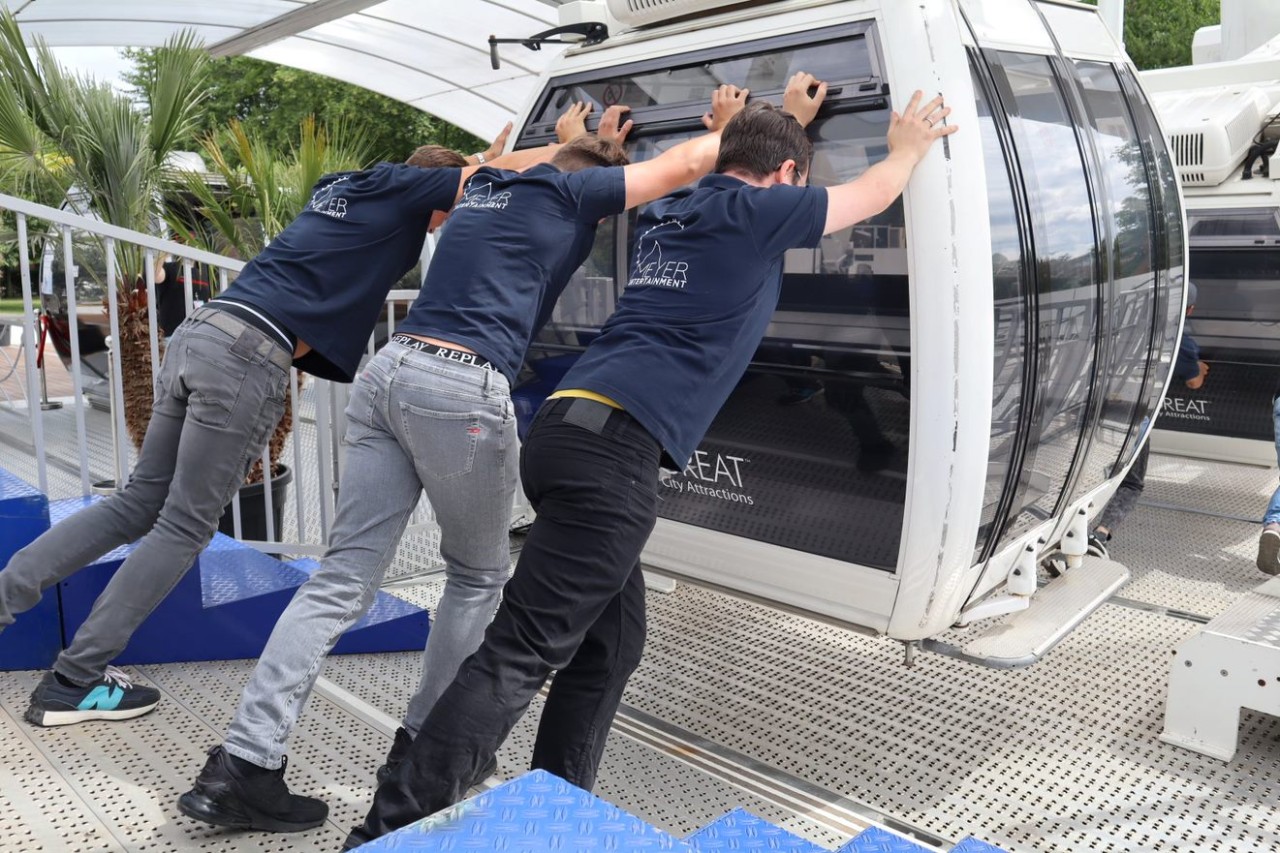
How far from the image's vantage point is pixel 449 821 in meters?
1.93

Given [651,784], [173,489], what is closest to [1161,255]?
[651,784]

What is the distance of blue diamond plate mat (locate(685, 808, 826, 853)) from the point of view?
2.15m

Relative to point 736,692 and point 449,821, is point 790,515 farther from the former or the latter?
point 449,821

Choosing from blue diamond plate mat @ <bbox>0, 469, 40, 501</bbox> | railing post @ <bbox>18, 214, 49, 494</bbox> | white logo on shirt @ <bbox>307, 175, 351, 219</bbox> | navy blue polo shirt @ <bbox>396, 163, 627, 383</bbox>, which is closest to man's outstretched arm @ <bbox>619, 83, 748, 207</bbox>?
navy blue polo shirt @ <bbox>396, 163, 627, 383</bbox>

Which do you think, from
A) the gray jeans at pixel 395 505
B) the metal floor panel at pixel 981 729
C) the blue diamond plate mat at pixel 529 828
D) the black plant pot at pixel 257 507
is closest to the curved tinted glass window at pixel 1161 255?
the metal floor panel at pixel 981 729

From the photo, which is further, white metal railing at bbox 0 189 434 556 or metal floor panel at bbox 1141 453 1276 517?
metal floor panel at bbox 1141 453 1276 517

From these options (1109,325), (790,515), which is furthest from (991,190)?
(790,515)

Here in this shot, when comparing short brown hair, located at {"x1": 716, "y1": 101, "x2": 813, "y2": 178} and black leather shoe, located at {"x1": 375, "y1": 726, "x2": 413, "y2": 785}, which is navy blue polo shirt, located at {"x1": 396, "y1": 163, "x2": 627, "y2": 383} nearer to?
short brown hair, located at {"x1": 716, "y1": 101, "x2": 813, "y2": 178}

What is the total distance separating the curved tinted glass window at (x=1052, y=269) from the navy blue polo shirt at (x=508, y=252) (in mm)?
1182

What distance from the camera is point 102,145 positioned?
621 centimetres

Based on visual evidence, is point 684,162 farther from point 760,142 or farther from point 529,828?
point 529,828

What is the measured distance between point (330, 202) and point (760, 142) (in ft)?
4.41

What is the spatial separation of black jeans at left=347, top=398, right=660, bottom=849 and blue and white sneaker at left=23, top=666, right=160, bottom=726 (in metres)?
1.41

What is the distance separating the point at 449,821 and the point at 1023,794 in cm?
229
